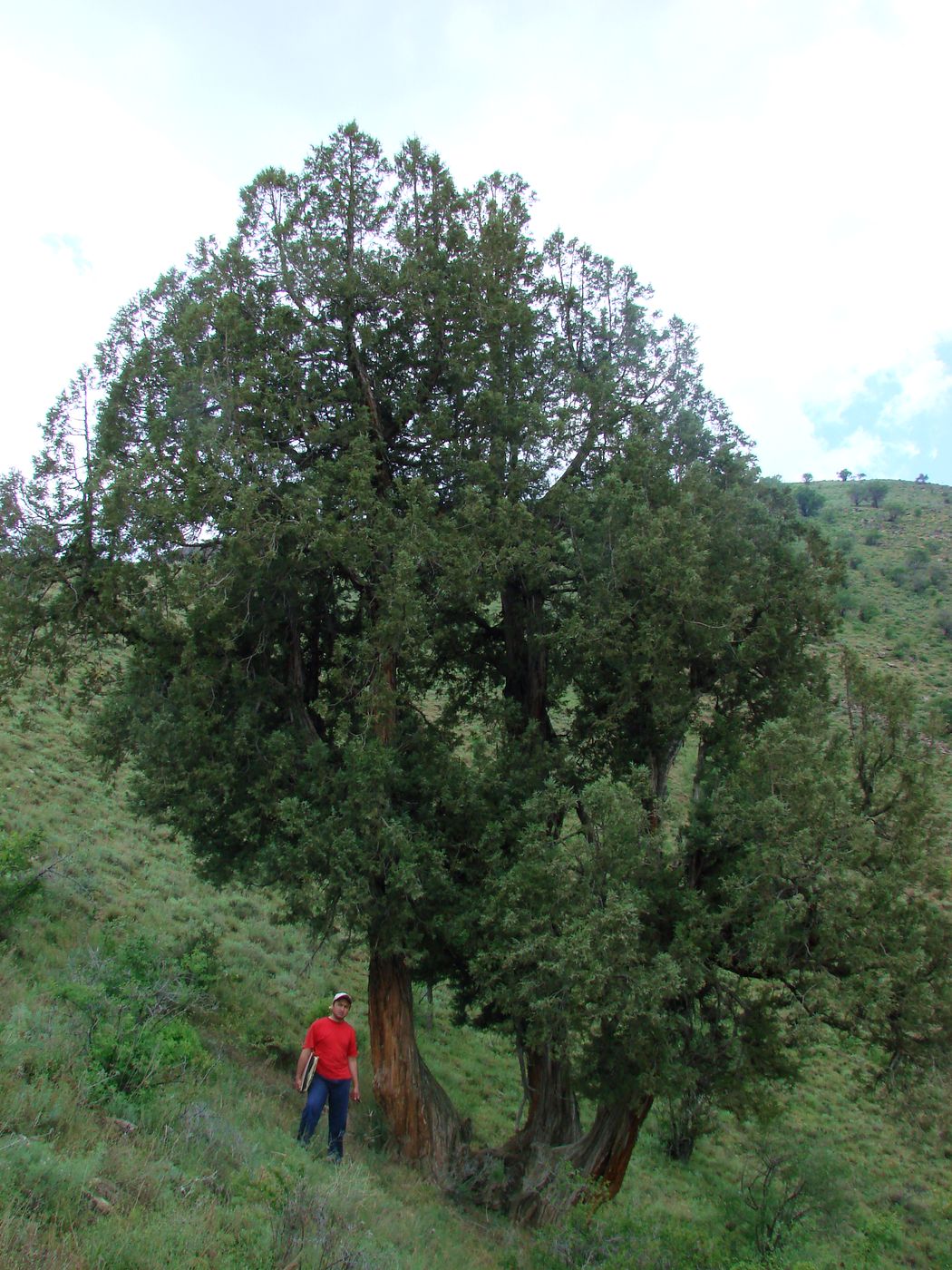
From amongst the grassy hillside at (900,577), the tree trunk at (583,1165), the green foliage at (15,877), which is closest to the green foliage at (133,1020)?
the green foliage at (15,877)

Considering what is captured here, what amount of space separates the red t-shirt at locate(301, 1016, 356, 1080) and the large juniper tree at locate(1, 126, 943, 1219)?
123 cm

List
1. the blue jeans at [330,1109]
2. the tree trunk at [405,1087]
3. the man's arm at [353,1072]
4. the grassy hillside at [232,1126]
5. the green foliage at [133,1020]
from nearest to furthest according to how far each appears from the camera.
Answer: the grassy hillside at [232,1126] → the green foliage at [133,1020] → the blue jeans at [330,1109] → the man's arm at [353,1072] → the tree trunk at [405,1087]

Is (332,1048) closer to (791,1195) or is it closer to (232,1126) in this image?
(232,1126)

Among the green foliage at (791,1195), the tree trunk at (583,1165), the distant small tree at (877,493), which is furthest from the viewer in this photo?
the distant small tree at (877,493)

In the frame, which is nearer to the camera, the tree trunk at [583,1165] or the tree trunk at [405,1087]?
the tree trunk at [583,1165]

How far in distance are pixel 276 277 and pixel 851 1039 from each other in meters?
12.7

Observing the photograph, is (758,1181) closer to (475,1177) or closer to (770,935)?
(475,1177)

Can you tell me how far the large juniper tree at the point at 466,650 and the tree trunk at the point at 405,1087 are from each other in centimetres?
4

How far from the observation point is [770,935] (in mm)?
8211

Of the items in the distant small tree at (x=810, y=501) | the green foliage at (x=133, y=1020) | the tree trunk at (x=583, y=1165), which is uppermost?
the distant small tree at (x=810, y=501)

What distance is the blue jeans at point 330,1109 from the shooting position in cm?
819

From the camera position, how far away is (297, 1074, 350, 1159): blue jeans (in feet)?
26.9

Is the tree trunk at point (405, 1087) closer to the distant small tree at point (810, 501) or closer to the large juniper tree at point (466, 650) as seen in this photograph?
the large juniper tree at point (466, 650)

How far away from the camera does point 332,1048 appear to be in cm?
865
